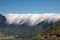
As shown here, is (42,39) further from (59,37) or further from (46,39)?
(59,37)

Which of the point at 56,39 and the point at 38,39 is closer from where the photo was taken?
the point at 56,39

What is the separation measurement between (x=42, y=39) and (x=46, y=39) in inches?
144

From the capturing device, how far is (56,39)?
5723 inches

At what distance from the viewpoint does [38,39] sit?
155250 mm

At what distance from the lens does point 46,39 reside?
15212 cm

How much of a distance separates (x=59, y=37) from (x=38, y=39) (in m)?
16.2

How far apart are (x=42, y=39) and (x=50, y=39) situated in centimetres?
801

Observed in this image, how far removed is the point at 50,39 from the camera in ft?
488

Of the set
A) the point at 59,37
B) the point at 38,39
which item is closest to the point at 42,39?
the point at 38,39

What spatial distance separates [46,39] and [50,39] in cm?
441

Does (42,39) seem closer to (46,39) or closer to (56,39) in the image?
(46,39)

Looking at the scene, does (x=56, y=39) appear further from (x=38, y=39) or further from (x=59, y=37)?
(x=38, y=39)

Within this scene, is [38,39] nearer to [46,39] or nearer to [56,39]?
[46,39]

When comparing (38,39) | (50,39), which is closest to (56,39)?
(50,39)
